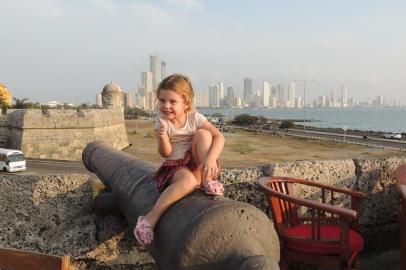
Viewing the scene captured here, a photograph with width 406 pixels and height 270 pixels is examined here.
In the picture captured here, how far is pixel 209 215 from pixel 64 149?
2651 cm

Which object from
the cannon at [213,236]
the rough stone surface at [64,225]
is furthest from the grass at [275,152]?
the cannon at [213,236]

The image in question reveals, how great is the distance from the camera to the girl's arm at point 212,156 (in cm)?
223

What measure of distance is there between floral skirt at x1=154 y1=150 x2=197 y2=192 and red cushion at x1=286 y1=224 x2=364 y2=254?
2.66ft

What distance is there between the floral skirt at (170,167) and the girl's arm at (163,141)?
0.05 meters

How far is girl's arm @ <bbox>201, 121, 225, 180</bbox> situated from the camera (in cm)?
223

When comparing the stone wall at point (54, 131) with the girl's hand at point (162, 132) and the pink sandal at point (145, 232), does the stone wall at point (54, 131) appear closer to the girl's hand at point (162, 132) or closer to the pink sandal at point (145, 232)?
the girl's hand at point (162, 132)

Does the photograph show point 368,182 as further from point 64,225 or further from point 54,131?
point 54,131

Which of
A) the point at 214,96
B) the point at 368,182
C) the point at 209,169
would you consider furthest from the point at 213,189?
the point at 214,96

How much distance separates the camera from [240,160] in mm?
32250

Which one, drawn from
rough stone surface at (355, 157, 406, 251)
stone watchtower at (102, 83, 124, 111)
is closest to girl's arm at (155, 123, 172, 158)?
rough stone surface at (355, 157, 406, 251)

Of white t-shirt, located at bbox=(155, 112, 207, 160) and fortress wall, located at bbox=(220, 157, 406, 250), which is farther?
fortress wall, located at bbox=(220, 157, 406, 250)

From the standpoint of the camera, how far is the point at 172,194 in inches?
84.9

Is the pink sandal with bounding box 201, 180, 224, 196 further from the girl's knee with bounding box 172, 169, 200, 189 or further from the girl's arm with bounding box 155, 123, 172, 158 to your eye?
the girl's arm with bounding box 155, 123, 172, 158

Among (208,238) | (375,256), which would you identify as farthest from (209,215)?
(375,256)
